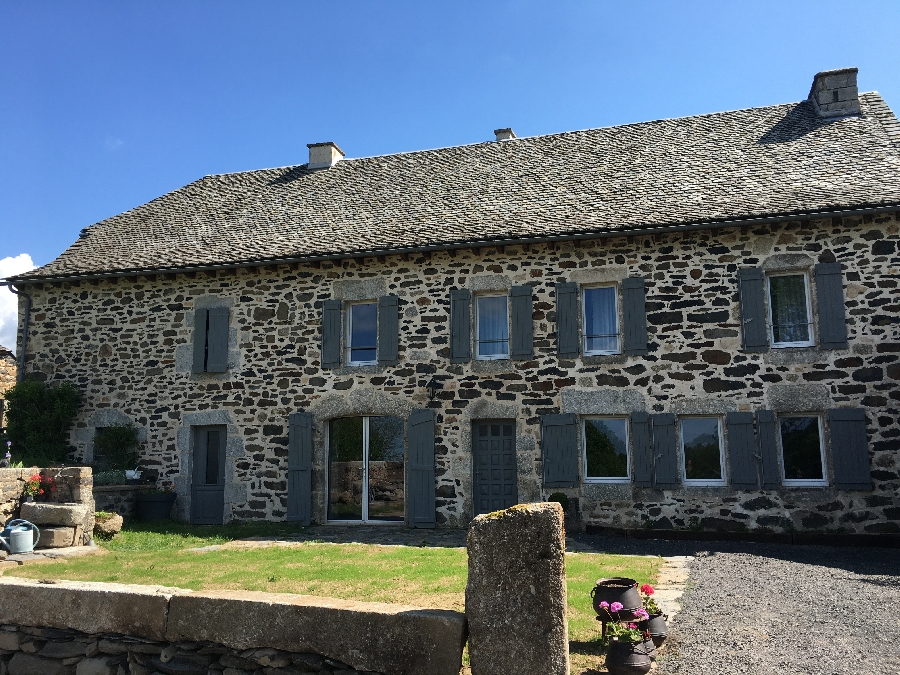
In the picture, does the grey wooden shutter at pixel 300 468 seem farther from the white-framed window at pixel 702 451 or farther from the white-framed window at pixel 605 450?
the white-framed window at pixel 702 451

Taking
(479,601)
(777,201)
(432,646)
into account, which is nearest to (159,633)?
(432,646)

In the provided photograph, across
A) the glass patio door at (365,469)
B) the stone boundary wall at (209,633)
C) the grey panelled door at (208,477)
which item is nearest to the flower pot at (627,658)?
the stone boundary wall at (209,633)

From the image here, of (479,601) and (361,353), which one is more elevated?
(361,353)

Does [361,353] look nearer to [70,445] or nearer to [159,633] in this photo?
[70,445]

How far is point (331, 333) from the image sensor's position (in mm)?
11586

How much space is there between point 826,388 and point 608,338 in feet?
9.93

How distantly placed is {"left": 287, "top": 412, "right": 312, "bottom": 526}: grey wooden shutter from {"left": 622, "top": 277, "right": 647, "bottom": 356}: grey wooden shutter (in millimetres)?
5216

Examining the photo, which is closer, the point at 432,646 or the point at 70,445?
the point at 432,646

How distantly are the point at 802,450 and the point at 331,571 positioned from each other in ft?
22.1

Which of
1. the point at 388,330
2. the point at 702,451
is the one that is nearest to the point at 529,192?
the point at 388,330

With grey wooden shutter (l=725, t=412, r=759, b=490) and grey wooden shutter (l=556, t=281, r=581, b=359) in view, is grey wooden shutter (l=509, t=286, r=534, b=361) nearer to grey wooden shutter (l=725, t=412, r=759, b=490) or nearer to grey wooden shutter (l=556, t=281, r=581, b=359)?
grey wooden shutter (l=556, t=281, r=581, b=359)

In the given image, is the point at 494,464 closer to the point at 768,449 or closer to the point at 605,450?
the point at 605,450

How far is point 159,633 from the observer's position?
4348 mm

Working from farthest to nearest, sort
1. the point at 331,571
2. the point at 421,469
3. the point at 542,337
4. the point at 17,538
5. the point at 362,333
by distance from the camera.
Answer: the point at 362,333 → the point at 421,469 → the point at 542,337 → the point at 17,538 → the point at 331,571
